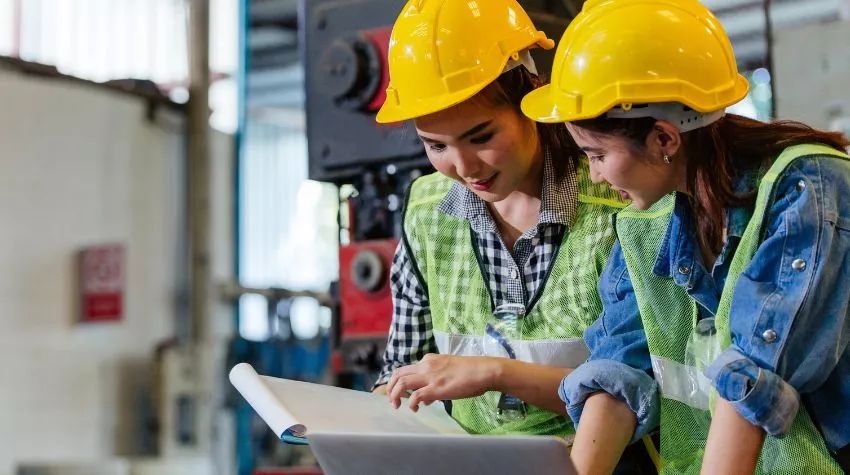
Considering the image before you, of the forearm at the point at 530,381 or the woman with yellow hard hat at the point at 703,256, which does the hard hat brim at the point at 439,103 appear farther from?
→ the forearm at the point at 530,381

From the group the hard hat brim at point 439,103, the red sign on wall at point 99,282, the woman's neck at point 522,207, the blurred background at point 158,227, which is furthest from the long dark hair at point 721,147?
the red sign on wall at point 99,282

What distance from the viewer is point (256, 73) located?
263 inches

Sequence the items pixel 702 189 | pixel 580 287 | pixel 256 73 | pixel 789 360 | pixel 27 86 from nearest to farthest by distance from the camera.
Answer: pixel 789 360 → pixel 702 189 → pixel 580 287 → pixel 27 86 → pixel 256 73

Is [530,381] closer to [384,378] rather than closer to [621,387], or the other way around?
[621,387]

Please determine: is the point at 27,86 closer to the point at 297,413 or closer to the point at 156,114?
the point at 156,114

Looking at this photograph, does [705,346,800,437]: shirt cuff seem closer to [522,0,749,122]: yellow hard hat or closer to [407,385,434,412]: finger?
[522,0,749,122]: yellow hard hat

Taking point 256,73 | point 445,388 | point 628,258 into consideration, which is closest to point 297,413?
point 445,388

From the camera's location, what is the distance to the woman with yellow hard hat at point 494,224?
5.29 feet

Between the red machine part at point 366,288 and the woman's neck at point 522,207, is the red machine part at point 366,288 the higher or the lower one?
the lower one

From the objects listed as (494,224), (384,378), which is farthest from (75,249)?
(494,224)

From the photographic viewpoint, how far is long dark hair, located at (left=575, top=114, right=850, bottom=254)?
4.22 ft

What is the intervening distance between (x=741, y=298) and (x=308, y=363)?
179 inches

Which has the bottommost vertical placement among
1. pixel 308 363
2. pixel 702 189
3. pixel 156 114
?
pixel 308 363

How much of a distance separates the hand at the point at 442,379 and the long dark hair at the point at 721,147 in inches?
15.5
